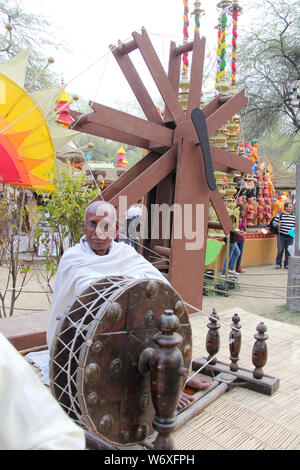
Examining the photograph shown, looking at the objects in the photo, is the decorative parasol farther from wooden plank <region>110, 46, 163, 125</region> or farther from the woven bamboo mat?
the woven bamboo mat

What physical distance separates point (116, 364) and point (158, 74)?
3.29 m

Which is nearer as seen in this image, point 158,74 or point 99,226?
point 99,226

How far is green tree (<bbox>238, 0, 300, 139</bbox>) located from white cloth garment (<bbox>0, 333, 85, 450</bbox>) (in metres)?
18.5

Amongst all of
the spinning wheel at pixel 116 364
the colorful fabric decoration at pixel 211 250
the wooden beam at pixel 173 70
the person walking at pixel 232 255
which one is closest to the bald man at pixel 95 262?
the spinning wheel at pixel 116 364

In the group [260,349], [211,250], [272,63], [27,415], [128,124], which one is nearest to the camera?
[27,415]

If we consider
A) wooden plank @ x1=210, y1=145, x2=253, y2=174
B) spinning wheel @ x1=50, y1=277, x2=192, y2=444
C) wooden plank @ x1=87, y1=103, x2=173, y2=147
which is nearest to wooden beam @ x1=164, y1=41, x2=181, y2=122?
wooden plank @ x1=87, y1=103, x2=173, y2=147

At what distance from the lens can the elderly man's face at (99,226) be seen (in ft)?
8.52

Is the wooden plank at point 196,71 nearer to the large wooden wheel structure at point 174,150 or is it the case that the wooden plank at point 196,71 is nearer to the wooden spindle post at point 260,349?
the large wooden wheel structure at point 174,150

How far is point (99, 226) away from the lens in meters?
2.61

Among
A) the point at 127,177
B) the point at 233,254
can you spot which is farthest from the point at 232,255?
the point at 127,177

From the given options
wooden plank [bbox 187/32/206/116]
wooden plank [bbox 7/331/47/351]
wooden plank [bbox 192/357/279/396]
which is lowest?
wooden plank [bbox 192/357/279/396]

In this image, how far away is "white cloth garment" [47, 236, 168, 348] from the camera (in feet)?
8.09

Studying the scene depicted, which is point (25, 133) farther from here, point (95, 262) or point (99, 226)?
point (95, 262)
